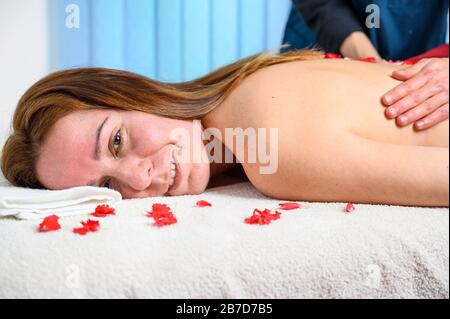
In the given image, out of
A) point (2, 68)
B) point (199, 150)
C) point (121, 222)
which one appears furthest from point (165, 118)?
point (2, 68)

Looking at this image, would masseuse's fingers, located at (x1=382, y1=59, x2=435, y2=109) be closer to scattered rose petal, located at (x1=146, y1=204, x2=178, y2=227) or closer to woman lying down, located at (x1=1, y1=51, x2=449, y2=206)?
woman lying down, located at (x1=1, y1=51, x2=449, y2=206)

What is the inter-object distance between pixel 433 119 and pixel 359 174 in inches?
5.7

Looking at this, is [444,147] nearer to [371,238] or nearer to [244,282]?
[371,238]

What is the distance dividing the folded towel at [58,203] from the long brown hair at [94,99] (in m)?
0.17

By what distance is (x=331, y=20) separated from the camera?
1183 millimetres

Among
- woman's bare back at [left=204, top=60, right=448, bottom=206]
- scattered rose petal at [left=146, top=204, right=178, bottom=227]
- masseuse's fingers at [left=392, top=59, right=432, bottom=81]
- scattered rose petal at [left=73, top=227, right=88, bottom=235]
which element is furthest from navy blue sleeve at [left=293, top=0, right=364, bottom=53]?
scattered rose petal at [left=73, top=227, right=88, bottom=235]

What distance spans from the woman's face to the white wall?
0.66 m

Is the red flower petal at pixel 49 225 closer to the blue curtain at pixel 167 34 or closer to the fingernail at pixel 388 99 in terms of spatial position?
the fingernail at pixel 388 99

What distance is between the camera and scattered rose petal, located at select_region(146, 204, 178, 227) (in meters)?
0.70

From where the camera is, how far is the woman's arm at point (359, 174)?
0.64 meters

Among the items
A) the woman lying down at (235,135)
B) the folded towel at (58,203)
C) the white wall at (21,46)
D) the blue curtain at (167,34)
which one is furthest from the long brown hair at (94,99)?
the blue curtain at (167,34)

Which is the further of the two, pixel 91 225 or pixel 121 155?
pixel 121 155

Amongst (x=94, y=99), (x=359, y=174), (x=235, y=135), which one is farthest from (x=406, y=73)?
(x=94, y=99)

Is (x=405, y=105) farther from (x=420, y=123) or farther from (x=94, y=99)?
(x=94, y=99)
